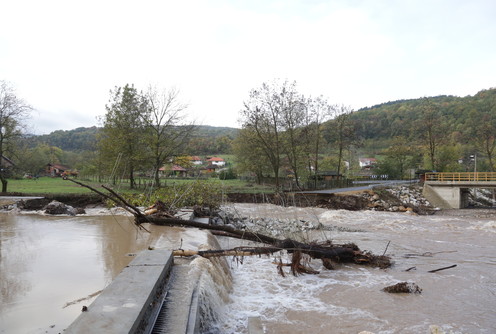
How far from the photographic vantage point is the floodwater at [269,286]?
491 cm

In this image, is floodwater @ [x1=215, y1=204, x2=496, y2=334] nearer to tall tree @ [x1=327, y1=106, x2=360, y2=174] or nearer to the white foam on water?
the white foam on water

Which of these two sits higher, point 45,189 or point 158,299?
point 45,189

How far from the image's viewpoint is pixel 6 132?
23047mm

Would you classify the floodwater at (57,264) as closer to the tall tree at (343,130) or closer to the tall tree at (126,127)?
the tall tree at (126,127)

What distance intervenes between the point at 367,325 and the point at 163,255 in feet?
11.7

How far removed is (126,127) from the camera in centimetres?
3002

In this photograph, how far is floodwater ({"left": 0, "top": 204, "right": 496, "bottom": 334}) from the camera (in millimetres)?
4910

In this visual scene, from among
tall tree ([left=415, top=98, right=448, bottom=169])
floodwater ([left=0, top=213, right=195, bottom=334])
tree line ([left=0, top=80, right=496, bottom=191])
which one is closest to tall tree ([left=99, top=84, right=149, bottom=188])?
tree line ([left=0, top=80, right=496, bottom=191])

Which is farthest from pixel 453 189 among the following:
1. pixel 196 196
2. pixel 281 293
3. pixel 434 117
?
pixel 281 293

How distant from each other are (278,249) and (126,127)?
26817mm

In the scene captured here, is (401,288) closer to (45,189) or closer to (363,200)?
(363,200)

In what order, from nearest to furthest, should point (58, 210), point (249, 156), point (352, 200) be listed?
point (58, 210)
point (352, 200)
point (249, 156)

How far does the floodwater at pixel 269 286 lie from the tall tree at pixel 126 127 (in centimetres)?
1746

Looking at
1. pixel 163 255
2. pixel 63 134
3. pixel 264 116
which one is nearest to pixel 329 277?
pixel 163 255
